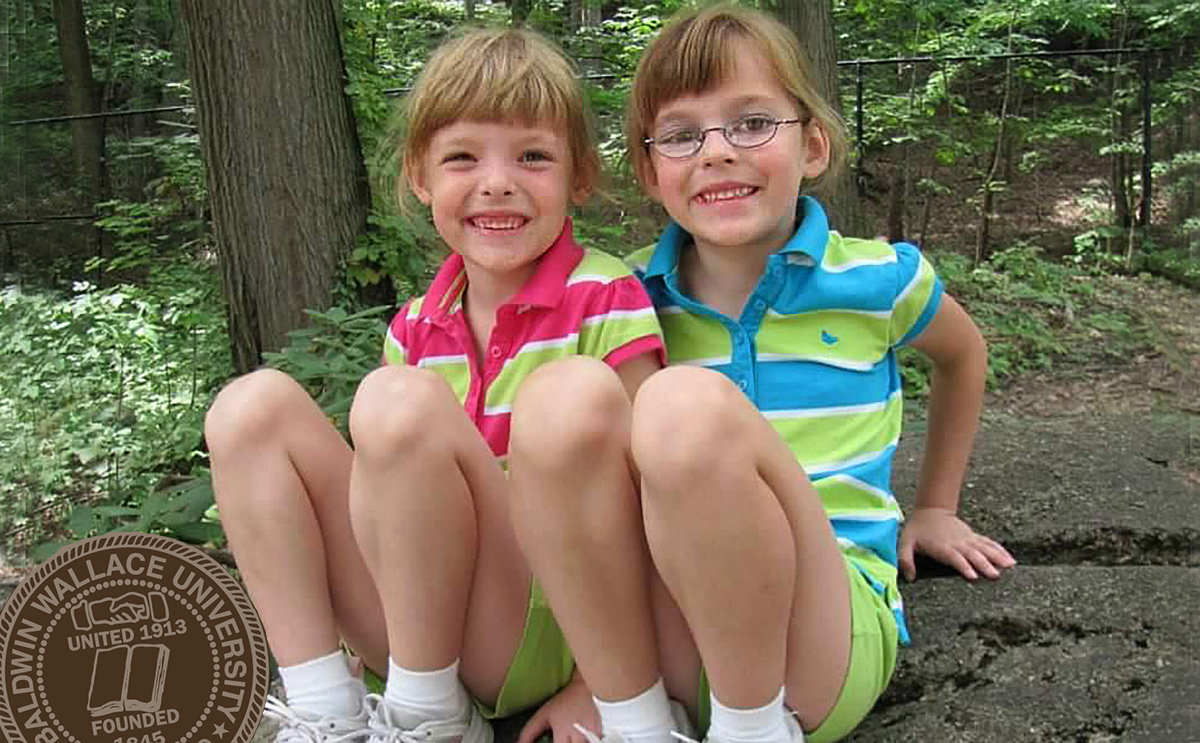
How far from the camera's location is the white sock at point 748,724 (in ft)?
4.81

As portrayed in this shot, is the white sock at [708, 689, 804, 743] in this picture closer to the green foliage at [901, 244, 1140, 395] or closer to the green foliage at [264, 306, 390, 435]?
Result: the green foliage at [264, 306, 390, 435]

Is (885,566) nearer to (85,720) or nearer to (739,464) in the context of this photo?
(739,464)

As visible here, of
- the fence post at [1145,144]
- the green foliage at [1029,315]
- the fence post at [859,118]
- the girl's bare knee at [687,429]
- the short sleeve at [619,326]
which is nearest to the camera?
the girl's bare knee at [687,429]

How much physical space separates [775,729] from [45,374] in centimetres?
504

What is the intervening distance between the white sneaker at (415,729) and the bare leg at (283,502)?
133 millimetres

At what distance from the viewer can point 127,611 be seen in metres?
1.56

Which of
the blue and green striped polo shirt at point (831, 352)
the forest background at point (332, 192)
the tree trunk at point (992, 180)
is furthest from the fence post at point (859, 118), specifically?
the blue and green striped polo shirt at point (831, 352)

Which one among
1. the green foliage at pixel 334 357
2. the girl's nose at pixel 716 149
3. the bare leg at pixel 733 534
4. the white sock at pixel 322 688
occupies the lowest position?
the white sock at pixel 322 688

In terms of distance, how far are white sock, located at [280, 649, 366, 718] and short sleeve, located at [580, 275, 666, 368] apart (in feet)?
2.13

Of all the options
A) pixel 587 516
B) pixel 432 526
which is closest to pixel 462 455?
pixel 432 526

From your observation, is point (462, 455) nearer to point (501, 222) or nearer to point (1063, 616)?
point (501, 222)

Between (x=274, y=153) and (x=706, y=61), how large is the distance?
7.03 ft

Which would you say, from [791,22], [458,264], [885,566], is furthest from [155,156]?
[885,566]

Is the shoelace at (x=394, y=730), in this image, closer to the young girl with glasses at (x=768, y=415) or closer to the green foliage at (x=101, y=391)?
the young girl with glasses at (x=768, y=415)
